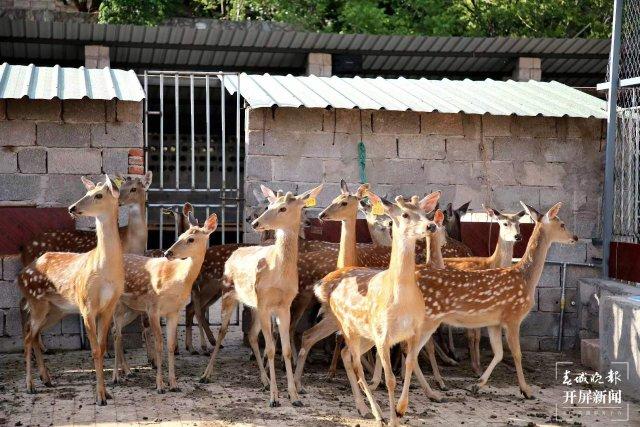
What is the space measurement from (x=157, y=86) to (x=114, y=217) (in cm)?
450

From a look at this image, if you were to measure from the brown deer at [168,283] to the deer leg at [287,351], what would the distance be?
815 millimetres

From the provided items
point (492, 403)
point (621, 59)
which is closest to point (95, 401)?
point (492, 403)

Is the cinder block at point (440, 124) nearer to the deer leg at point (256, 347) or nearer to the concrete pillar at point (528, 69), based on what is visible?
the deer leg at point (256, 347)

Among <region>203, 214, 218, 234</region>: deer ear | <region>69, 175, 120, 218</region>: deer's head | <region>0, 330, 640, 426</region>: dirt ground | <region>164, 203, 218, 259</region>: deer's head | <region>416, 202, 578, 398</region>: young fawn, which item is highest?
<region>69, 175, 120, 218</region>: deer's head

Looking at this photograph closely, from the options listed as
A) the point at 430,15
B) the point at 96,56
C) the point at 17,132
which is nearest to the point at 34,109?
the point at 17,132

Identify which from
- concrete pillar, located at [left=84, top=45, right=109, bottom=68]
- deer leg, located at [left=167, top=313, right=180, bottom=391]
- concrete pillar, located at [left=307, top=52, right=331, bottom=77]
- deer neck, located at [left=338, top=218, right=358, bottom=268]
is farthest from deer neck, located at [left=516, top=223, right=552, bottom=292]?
concrete pillar, located at [left=84, top=45, right=109, bottom=68]

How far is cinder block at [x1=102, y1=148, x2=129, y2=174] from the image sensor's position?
927cm

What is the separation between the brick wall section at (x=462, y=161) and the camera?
9.59 meters

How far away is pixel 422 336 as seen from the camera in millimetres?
7336

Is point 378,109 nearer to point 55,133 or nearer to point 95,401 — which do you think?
point 55,133

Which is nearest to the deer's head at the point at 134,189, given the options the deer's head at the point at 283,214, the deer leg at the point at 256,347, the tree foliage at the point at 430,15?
the deer leg at the point at 256,347

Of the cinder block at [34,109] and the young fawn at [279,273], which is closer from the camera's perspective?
the young fawn at [279,273]

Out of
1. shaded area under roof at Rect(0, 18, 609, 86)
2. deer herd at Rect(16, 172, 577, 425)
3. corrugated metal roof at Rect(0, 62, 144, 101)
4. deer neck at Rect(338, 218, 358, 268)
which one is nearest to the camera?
deer herd at Rect(16, 172, 577, 425)

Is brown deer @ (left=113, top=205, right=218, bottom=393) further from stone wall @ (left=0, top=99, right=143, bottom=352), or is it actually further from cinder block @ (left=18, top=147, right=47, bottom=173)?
cinder block @ (left=18, top=147, right=47, bottom=173)
